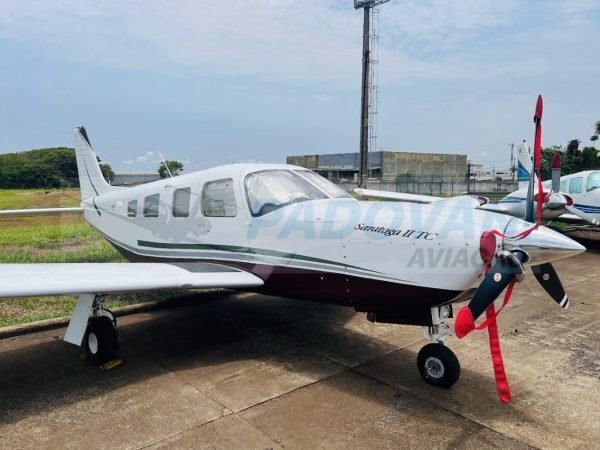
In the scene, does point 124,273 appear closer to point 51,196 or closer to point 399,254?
point 399,254

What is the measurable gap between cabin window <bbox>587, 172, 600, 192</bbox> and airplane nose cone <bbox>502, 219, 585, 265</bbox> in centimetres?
1257

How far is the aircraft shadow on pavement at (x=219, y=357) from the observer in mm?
4367

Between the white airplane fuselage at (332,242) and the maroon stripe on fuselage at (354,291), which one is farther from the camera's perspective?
the maroon stripe on fuselage at (354,291)

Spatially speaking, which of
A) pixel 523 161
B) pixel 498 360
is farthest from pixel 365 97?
pixel 498 360

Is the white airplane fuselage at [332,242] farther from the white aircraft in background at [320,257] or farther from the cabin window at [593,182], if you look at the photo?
the cabin window at [593,182]

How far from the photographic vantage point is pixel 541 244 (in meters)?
3.89

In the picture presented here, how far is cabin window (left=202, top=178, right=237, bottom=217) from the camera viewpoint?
5.86m

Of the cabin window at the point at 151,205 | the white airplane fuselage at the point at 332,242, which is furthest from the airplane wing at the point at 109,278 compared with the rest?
the cabin window at the point at 151,205

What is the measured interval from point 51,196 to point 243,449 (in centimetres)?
3107

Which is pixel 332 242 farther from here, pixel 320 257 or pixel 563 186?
pixel 563 186

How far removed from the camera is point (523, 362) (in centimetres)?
513

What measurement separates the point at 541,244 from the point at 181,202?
4.69 meters

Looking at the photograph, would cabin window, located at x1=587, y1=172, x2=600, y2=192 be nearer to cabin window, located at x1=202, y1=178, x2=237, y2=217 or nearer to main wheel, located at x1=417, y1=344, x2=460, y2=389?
main wheel, located at x1=417, y1=344, x2=460, y2=389

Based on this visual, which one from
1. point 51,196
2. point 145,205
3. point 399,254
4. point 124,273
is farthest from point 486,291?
point 51,196
